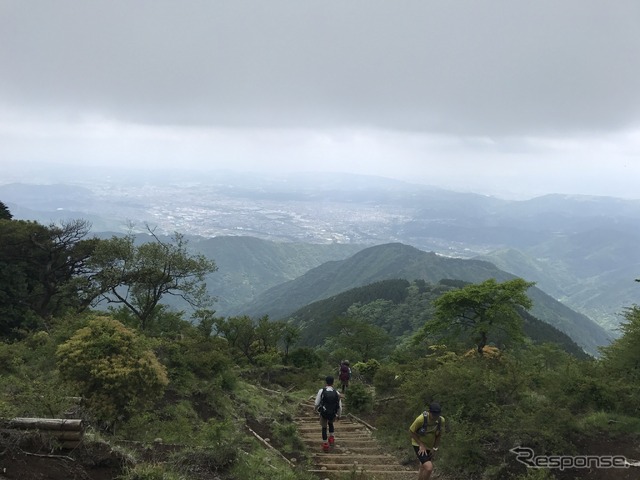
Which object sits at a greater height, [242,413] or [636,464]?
[636,464]

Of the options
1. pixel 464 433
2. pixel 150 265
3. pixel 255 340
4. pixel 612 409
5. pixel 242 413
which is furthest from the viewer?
pixel 255 340

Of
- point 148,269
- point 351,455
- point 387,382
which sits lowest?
point 387,382

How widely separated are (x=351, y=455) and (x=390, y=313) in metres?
85.3

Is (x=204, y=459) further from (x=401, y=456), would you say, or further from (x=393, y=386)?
(x=393, y=386)

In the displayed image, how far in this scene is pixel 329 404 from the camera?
32.4 ft

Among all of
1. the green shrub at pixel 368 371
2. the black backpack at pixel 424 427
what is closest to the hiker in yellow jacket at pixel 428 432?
the black backpack at pixel 424 427

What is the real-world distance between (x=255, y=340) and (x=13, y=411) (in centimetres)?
2330

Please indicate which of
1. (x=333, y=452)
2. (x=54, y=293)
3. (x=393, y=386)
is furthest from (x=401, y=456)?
(x=54, y=293)

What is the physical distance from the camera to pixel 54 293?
2588 centimetres

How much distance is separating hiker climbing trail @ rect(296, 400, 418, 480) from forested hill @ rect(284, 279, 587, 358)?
195 feet

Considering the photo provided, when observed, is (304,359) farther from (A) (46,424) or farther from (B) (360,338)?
(A) (46,424)

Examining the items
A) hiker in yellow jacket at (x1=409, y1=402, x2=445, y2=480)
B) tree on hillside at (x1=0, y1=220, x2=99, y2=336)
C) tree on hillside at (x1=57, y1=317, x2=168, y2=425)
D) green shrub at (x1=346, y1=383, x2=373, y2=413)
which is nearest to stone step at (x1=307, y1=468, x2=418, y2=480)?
hiker in yellow jacket at (x1=409, y1=402, x2=445, y2=480)

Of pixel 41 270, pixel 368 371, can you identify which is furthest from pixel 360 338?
pixel 41 270

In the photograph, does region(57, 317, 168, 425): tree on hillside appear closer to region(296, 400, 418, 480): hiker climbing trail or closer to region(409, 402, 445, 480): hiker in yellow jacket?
region(296, 400, 418, 480): hiker climbing trail
